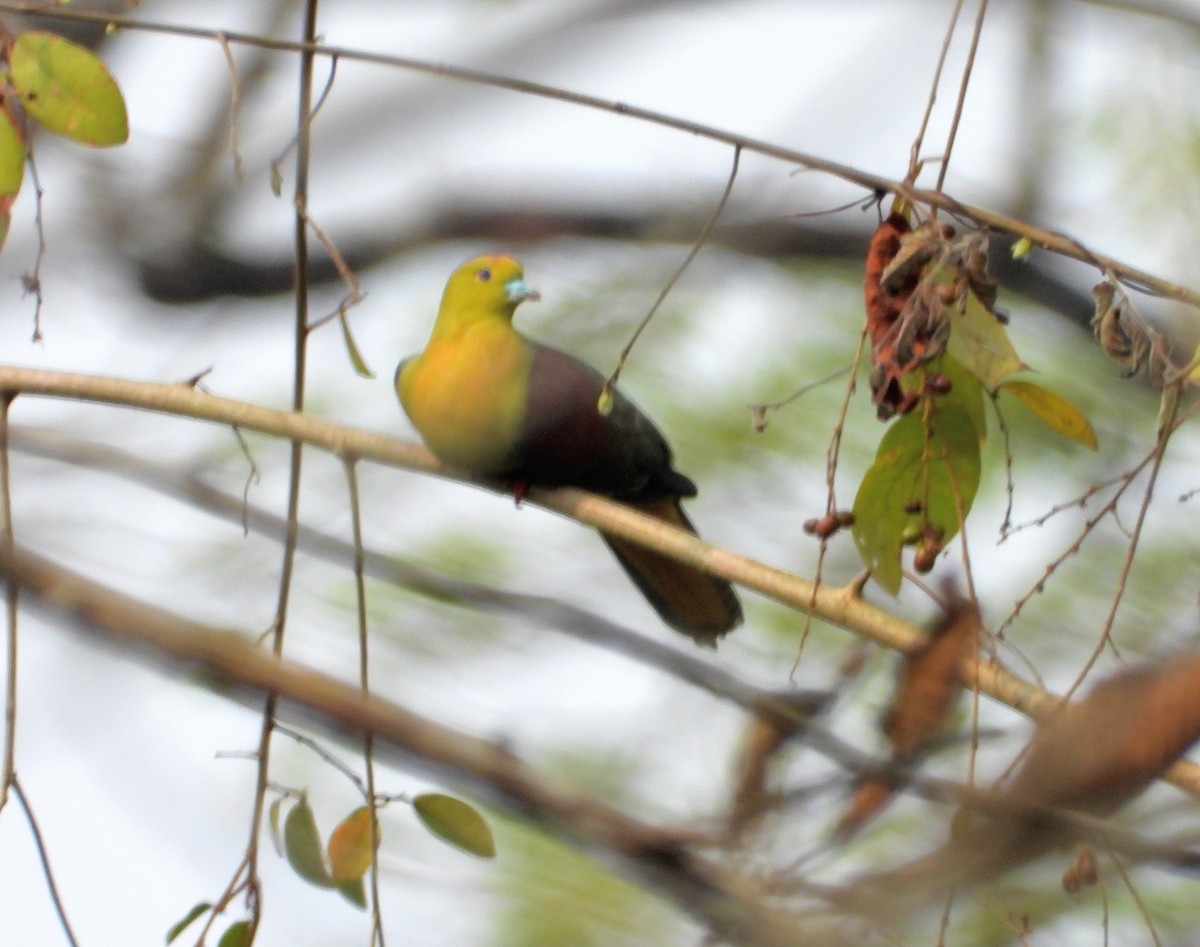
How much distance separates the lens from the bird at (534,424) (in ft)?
9.51

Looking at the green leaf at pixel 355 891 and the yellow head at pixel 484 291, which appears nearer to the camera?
the green leaf at pixel 355 891

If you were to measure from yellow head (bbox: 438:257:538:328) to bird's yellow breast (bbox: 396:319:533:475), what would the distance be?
0.04 m

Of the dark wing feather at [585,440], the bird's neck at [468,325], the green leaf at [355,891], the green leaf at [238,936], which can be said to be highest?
the bird's neck at [468,325]

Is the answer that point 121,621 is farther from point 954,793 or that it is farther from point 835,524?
point 835,524

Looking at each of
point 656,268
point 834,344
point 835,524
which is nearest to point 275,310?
point 656,268

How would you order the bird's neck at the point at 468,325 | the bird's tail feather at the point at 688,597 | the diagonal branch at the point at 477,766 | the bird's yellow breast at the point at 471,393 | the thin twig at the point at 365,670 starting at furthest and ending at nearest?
the bird's tail feather at the point at 688,597 → the bird's neck at the point at 468,325 → the bird's yellow breast at the point at 471,393 → the thin twig at the point at 365,670 → the diagonal branch at the point at 477,766

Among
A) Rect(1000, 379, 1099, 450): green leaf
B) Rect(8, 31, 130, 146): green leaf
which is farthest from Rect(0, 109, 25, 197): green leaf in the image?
Rect(1000, 379, 1099, 450): green leaf

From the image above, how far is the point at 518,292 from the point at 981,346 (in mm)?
1618

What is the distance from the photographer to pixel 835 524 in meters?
1.92

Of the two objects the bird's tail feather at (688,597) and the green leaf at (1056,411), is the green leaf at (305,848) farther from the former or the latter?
the bird's tail feather at (688,597)

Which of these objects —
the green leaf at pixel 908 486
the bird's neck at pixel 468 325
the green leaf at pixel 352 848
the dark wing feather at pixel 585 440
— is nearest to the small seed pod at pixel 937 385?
the green leaf at pixel 908 486

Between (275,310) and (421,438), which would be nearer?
(421,438)

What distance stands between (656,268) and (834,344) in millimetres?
758

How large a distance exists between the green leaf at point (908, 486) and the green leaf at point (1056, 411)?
14cm
